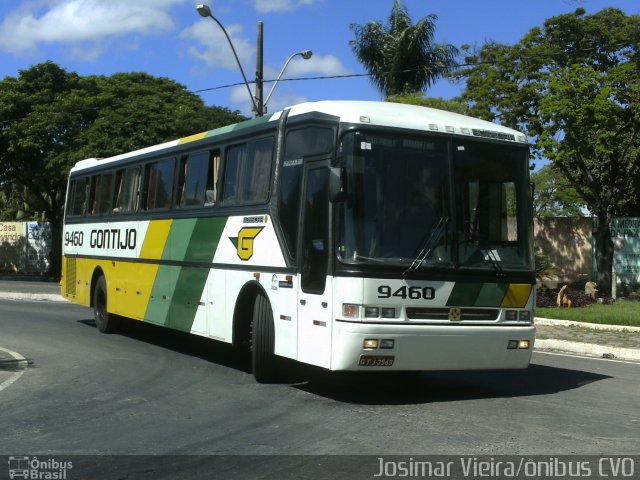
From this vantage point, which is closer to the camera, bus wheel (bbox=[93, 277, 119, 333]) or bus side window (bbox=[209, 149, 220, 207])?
bus side window (bbox=[209, 149, 220, 207])

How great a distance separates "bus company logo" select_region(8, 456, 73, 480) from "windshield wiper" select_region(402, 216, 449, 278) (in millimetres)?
3879

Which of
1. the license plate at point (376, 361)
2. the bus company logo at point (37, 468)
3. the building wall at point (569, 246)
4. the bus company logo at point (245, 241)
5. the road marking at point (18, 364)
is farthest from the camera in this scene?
the building wall at point (569, 246)

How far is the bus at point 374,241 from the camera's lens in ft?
26.2

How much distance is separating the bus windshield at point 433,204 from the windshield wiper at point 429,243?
0.03ft

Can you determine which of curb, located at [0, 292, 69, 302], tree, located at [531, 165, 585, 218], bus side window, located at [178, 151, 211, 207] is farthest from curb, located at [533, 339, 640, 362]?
tree, located at [531, 165, 585, 218]

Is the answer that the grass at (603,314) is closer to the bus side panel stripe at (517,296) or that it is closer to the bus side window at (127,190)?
the bus side panel stripe at (517,296)

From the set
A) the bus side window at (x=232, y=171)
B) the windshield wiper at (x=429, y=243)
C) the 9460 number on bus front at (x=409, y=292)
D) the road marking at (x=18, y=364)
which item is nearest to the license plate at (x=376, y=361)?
the 9460 number on bus front at (x=409, y=292)

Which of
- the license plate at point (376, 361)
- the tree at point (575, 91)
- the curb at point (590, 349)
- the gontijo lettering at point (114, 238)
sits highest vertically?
the tree at point (575, 91)

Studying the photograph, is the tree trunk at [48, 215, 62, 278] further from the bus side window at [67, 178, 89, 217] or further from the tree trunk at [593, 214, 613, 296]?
the tree trunk at [593, 214, 613, 296]

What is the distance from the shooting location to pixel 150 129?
3141 centimetres

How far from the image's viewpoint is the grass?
1613 centimetres

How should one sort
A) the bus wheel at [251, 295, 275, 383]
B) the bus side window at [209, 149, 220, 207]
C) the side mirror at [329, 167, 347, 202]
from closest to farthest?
the side mirror at [329, 167, 347, 202] → the bus wheel at [251, 295, 275, 383] → the bus side window at [209, 149, 220, 207]

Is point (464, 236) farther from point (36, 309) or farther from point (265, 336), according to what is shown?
point (36, 309)

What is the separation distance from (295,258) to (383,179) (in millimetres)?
1428
